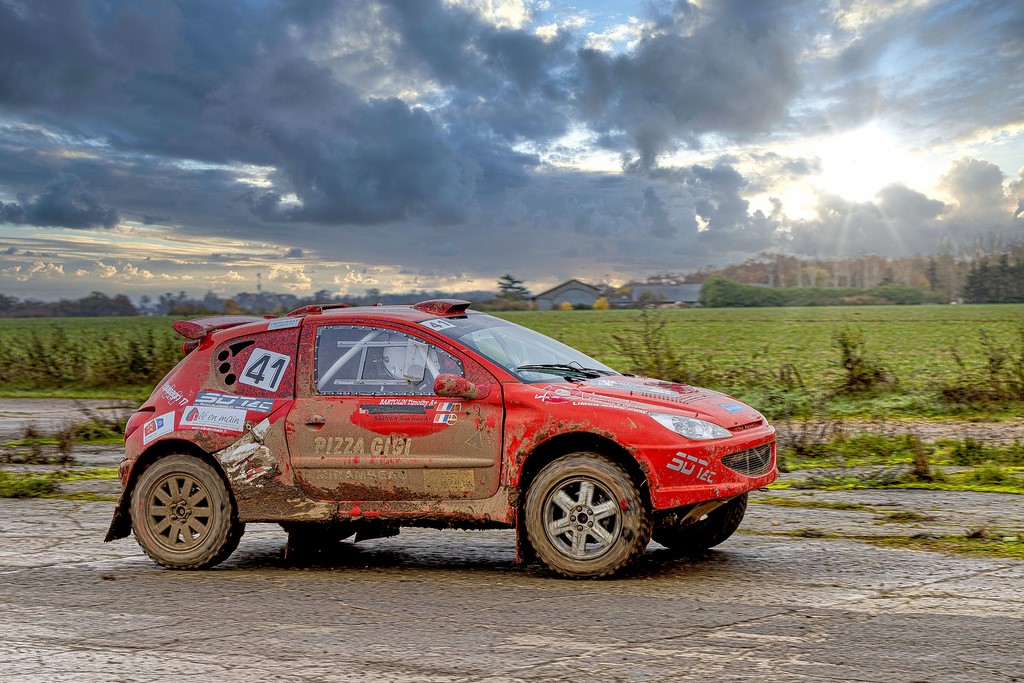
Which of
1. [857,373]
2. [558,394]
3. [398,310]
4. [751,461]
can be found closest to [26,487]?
[398,310]

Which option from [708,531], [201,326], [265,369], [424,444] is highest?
[201,326]

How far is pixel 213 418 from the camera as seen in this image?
7.32m

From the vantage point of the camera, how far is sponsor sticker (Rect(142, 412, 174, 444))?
742 cm

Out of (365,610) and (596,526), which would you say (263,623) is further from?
(596,526)

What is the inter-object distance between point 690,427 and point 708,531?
1.37 metres

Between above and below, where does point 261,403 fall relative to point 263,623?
above

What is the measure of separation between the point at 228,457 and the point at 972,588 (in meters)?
4.73

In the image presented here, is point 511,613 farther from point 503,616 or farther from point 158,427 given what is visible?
point 158,427

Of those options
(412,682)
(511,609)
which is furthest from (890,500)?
(412,682)

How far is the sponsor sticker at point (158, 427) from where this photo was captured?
7.42 metres

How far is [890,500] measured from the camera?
9.63m

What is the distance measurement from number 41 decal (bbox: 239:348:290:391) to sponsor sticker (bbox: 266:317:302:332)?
182 millimetres

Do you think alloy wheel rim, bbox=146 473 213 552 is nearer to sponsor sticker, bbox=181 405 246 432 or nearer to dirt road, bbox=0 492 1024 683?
dirt road, bbox=0 492 1024 683

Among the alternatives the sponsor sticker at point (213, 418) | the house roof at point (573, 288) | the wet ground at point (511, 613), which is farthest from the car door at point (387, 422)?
the house roof at point (573, 288)
